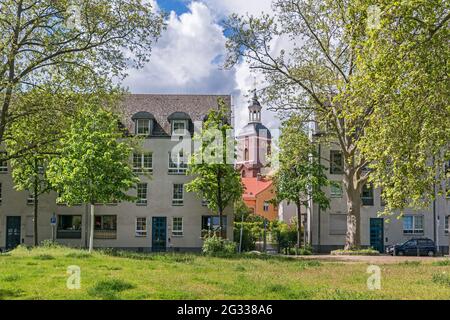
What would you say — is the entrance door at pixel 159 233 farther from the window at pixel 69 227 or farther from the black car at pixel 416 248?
the black car at pixel 416 248

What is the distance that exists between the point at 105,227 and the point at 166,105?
12.6 meters

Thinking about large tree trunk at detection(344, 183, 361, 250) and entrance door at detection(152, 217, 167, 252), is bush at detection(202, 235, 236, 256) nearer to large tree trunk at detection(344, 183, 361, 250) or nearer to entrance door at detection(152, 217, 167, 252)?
large tree trunk at detection(344, 183, 361, 250)

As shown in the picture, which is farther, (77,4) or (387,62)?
(77,4)

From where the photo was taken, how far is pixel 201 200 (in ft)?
163

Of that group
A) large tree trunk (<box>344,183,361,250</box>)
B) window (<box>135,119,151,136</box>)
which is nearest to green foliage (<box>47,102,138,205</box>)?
window (<box>135,119,151,136</box>)

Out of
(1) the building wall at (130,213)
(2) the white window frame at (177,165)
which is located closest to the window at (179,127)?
(2) the white window frame at (177,165)

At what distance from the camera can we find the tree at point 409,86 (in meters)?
16.3

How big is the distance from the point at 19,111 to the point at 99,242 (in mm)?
22782

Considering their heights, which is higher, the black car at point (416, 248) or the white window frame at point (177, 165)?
the white window frame at point (177, 165)

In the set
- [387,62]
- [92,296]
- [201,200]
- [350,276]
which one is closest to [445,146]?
[387,62]

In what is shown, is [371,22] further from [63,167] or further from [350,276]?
[63,167]

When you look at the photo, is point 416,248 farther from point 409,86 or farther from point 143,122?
point 409,86

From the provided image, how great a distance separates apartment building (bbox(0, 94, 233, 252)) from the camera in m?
49.6

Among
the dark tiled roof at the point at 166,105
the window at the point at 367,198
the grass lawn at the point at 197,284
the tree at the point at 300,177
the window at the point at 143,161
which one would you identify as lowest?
the grass lawn at the point at 197,284
